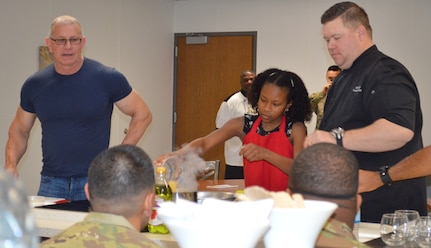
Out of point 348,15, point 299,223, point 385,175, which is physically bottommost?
point 385,175

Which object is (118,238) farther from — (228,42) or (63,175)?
(228,42)

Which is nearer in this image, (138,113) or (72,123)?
(72,123)

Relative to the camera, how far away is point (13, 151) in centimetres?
368

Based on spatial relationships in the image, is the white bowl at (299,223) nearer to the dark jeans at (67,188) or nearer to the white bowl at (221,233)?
the white bowl at (221,233)

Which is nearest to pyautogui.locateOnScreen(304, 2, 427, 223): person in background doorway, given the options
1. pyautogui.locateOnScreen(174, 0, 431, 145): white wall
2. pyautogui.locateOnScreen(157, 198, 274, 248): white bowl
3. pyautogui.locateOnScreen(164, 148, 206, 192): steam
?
pyautogui.locateOnScreen(164, 148, 206, 192): steam

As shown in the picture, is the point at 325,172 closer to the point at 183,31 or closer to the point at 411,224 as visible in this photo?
the point at 411,224

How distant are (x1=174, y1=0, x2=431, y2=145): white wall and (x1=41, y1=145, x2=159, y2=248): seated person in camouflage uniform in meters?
6.36

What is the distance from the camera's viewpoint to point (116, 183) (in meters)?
1.49

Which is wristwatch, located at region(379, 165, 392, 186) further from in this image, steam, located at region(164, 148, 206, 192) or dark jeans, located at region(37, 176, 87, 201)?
dark jeans, located at region(37, 176, 87, 201)

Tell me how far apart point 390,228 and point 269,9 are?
6.15m

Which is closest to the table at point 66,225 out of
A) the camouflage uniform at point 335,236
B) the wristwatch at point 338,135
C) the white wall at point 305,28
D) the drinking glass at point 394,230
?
the drinking glass at point 394,230

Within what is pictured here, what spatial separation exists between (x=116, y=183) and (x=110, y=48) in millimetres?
5736

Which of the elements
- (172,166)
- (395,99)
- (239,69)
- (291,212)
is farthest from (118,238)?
(239,69)

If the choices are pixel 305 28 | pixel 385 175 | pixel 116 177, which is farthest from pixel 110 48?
pixel 116 177
